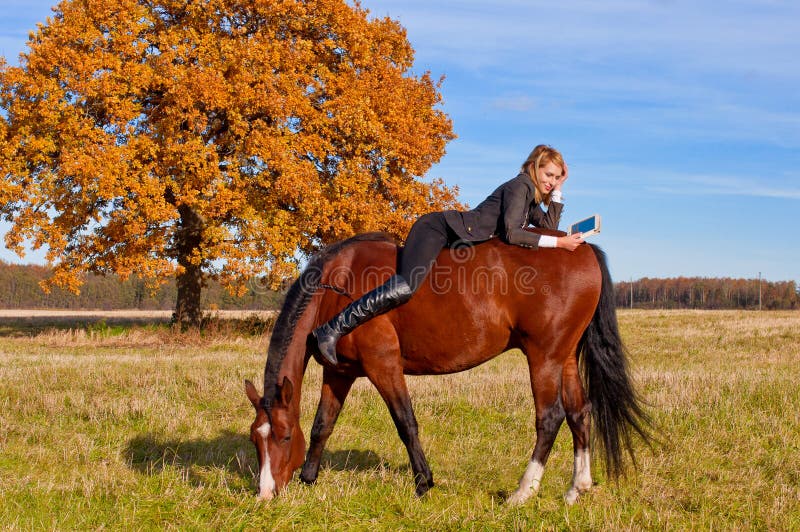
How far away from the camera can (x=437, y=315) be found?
5250mm

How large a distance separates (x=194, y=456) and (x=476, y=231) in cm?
371

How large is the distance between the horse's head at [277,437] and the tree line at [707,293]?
318 ft

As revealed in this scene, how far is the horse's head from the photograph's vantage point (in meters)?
4.88

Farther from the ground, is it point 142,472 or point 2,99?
point 2,99

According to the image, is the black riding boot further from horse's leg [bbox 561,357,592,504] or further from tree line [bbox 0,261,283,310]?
tree line [bbox 0,261,283,310]

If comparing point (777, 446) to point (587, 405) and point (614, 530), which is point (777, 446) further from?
point (614, 530)

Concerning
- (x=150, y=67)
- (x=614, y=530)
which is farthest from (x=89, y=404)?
(x=150, y=67)

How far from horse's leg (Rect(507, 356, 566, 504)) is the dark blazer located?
92 cm

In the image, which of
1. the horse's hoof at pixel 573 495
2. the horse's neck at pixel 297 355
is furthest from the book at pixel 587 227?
the horse's neck at pixel 297 355

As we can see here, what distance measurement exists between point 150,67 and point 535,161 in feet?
53.7

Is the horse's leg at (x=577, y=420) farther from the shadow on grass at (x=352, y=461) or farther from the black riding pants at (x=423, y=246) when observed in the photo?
the shadow on grass at (x=352, y=461)

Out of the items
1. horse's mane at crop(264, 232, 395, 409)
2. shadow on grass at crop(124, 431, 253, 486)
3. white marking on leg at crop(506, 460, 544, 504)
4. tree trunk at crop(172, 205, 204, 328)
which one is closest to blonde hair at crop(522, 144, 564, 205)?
horse's mane at crop(264, 232, 395, 409)

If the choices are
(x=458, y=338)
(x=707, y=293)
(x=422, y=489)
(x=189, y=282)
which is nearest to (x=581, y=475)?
(x=422, y=489)

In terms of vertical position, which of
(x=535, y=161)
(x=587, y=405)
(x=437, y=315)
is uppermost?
(x=535, y=161)
